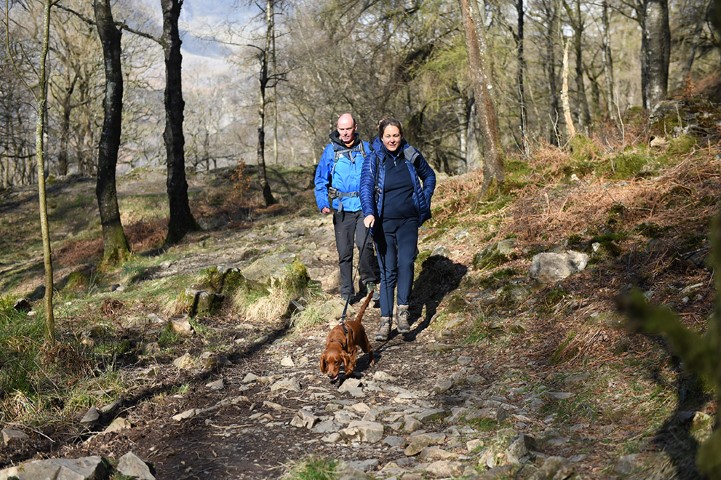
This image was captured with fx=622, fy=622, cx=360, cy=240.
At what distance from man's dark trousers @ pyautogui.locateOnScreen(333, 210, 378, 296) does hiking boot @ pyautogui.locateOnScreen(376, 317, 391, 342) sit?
883mm

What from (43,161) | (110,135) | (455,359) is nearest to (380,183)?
(455,359)

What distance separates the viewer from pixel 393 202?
6.34m

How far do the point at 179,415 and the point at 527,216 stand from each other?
552cm

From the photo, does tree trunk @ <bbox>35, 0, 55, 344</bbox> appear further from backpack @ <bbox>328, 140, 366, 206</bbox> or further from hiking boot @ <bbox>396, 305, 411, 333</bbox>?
hiking boot @ <bbox>396, 305, 411, 333</bbox>

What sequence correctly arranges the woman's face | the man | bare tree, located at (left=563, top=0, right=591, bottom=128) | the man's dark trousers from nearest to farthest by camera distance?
the woman's face, the man, the man's dark trousers, bare tree, located at (left=563, top=0, right=591, bottom=128)

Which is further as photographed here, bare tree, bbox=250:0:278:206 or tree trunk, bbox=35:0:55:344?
bare tree, bbox=250:0:278:206

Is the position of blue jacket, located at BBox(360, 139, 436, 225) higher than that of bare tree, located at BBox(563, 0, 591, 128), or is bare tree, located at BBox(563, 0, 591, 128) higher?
bare tree, located at BBox(563, 0, 591, 128)

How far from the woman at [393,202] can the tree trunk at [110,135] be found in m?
8.67

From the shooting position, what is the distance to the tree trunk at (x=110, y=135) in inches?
517

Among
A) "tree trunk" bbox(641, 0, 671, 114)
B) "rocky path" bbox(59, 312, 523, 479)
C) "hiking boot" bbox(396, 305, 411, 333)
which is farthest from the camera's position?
"tree trunk" bbox(641, 0, 671, 114)

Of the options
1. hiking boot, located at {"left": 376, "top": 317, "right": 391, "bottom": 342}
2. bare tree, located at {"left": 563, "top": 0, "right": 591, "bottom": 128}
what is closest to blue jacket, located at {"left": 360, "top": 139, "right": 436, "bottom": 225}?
hiking boot, located at {"left": 376, "top": 317, "right": 391, "bottom": 342}

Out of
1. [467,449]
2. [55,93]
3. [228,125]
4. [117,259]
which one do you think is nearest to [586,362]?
[467,449]

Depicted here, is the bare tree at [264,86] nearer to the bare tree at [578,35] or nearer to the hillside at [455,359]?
the hillside at [455,359]

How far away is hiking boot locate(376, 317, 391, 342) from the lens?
6.47 m
